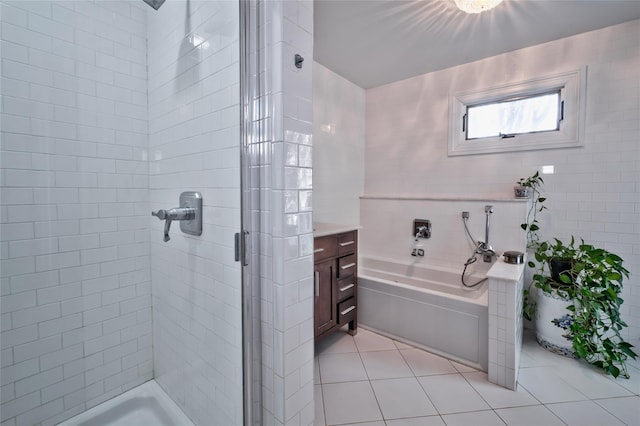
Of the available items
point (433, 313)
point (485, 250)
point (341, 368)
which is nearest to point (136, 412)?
point (341, 368)

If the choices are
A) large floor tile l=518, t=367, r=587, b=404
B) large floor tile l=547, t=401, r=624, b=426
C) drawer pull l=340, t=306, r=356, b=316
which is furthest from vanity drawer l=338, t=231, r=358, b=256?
large floor tile l=547, t=401, r=624, b=426

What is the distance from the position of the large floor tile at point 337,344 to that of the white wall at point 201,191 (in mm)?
1079

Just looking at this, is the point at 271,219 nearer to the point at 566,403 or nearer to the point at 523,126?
the point at 566,403

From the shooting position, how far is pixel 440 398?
1.65 m

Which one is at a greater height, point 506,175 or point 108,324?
point 506,175

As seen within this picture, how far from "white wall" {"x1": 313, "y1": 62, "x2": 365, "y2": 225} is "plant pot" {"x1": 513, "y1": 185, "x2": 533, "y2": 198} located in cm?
157

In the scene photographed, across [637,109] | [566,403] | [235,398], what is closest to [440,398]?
[566,403]

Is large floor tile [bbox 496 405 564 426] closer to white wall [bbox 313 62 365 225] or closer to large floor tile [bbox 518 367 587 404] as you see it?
large floor tile [bbox 518 367 587 404]

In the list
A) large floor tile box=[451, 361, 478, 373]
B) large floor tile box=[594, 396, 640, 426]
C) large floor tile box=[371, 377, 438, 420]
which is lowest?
large floor tile box=[371, 377, 438, 420]

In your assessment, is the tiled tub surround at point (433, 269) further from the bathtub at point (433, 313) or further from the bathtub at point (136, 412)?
the bathtub at point (136, 412)

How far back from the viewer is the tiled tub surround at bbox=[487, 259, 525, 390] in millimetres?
1687

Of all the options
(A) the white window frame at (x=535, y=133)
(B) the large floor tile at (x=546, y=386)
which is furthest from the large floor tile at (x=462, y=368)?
(A) the white window frame at (x=535, y=133)

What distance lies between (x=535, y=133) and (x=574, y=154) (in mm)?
334

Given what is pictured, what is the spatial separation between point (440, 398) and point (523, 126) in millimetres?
2380
